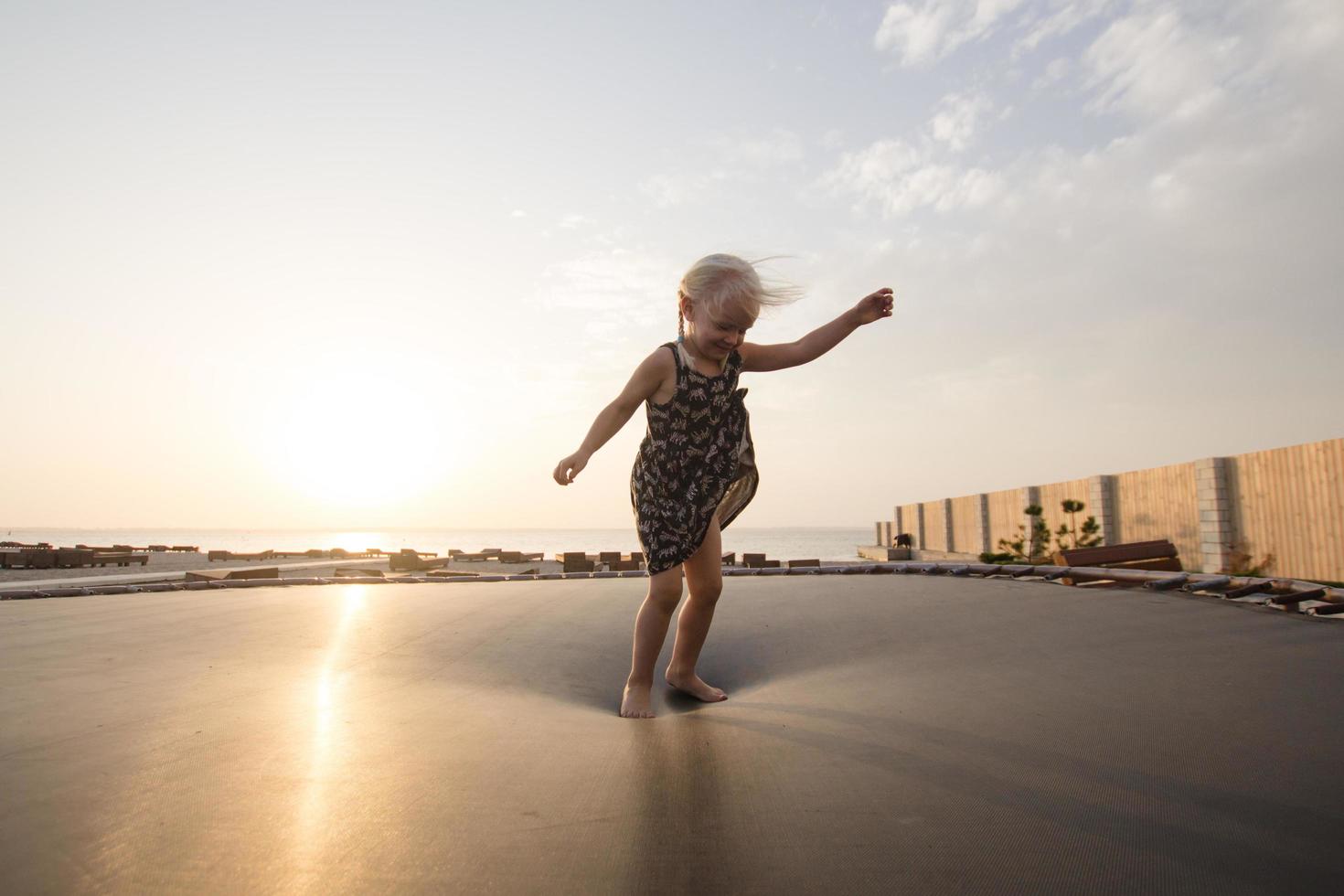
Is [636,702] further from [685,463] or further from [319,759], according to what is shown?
[319,759]

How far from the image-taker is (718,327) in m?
1.82

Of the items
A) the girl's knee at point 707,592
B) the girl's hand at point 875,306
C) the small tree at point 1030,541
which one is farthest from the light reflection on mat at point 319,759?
the small tree at point 1030,541

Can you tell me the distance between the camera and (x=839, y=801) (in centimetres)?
89

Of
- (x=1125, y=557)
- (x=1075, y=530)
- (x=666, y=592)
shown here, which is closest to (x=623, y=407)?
(x=666, y=592)

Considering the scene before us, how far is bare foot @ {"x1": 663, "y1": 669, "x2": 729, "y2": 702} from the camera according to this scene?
1.70m

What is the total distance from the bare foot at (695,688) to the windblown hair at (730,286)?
82cm

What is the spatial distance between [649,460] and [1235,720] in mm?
1176

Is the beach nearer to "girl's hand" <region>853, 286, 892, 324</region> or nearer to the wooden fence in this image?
"girl's hand" <region>853, 286, 892, 324</region>

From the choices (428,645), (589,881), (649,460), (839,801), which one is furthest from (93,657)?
(839,801)

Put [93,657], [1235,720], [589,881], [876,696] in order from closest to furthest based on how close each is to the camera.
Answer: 1. [589,881]
2. [1235,720]
3. [876,696]
4. [93,657]

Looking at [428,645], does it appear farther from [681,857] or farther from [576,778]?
[681,857]

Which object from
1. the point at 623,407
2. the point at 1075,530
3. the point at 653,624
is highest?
the point at 623,407

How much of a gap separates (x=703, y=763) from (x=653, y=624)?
0.68m

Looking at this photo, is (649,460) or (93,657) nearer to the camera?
(93,657)
